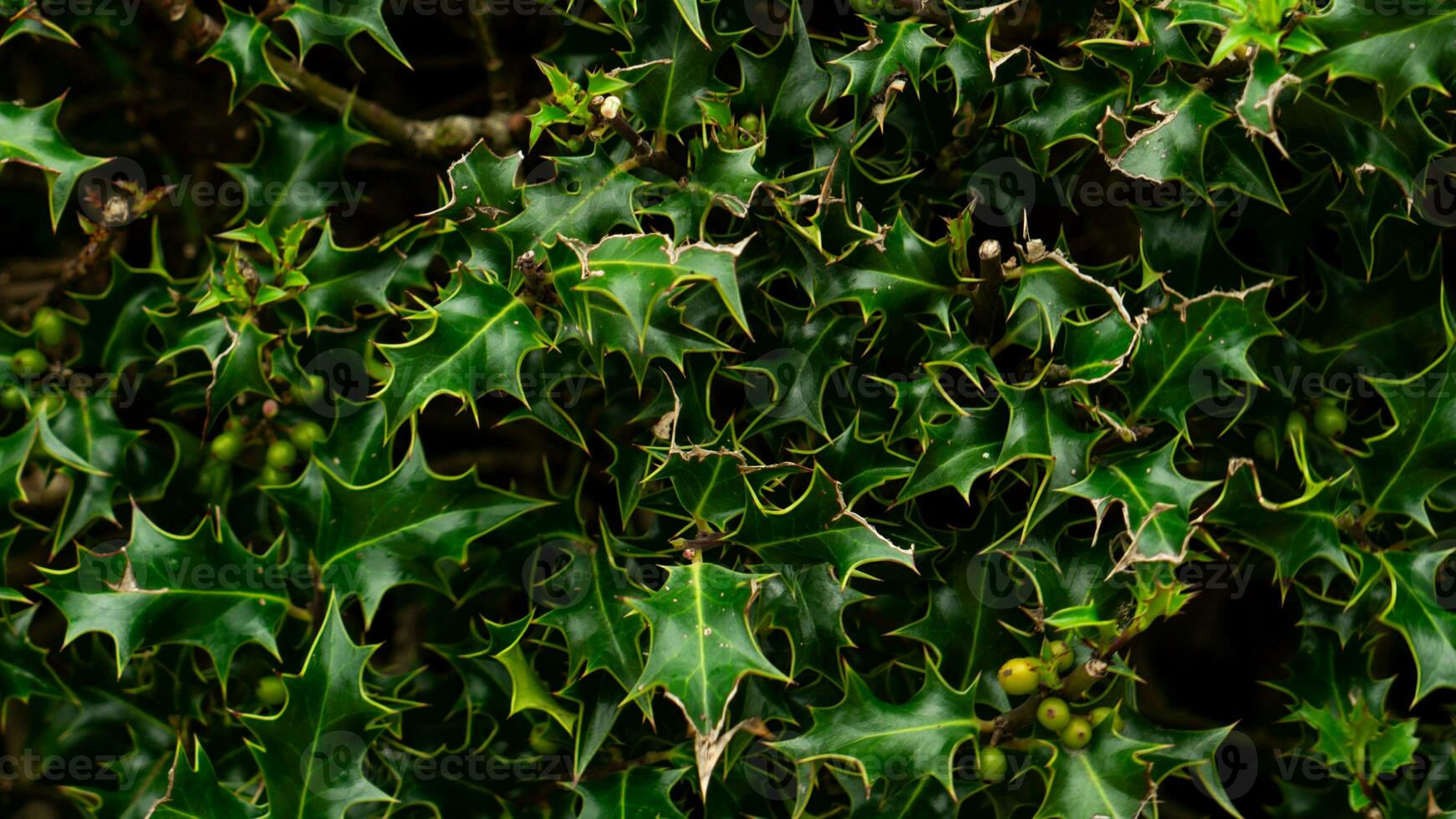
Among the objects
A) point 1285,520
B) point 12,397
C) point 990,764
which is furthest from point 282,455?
point 1285,520

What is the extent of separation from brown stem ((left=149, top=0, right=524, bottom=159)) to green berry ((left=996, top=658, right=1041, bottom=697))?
1.07 m

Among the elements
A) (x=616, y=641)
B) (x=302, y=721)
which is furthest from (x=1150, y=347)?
(x=302, y=721)

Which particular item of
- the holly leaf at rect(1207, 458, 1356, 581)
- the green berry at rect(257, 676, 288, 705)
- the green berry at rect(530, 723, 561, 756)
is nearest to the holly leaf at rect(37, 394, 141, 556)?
the green berry at rect(257, 676, 288, 705)

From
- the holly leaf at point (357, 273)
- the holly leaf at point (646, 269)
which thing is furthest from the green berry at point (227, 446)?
the holly leaf at point (646, 269)

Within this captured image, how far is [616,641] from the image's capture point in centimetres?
138

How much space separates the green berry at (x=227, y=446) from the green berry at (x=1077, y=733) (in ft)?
4.06

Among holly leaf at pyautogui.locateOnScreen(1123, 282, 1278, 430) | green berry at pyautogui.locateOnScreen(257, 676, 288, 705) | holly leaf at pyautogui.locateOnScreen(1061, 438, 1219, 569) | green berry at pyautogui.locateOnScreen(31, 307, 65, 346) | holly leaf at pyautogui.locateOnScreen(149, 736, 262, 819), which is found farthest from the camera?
green berry at pyautogui.locateOnScreen(31, 307, 65, 346)

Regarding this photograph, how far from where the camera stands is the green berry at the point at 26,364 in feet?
5.52

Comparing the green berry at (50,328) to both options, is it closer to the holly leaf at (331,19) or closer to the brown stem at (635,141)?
the holly leaf at (331,19)

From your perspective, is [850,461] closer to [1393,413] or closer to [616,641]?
[616,641]

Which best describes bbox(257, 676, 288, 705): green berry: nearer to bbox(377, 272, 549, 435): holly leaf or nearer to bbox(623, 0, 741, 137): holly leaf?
bbox(377, 272, 549, 435): holly leaf

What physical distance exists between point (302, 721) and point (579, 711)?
0.35 metres

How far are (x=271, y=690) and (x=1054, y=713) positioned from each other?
3.63 feet

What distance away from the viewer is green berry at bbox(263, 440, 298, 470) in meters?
1.63
